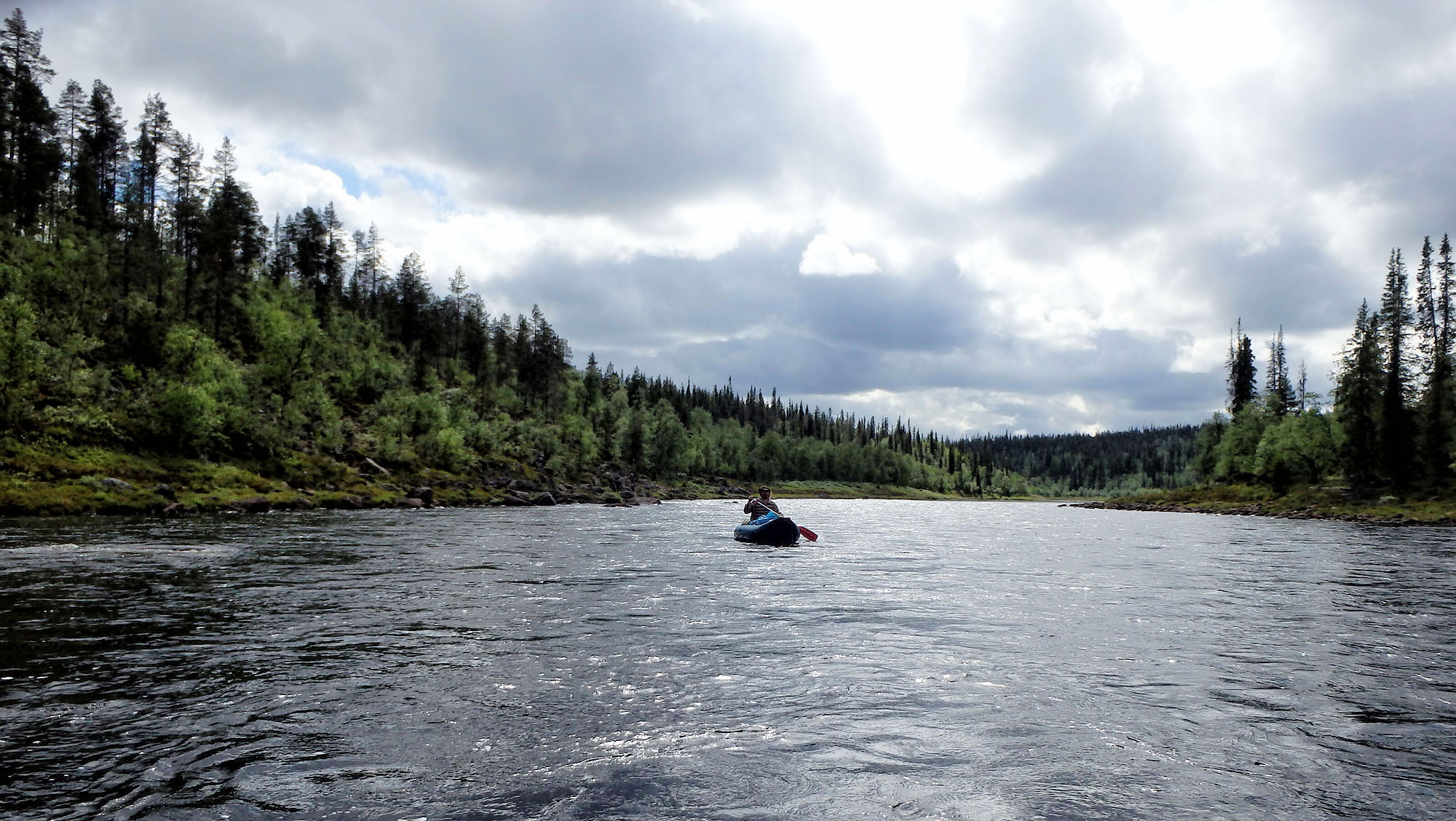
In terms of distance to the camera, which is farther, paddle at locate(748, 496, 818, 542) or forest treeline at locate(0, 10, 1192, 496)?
forest treeline at locate(0, 10, 1192, 496)

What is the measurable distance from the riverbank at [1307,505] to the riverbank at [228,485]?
79.1 m

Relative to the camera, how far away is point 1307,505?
289 ft

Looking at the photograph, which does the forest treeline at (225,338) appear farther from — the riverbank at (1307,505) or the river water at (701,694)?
the riverbank at (1307,505)

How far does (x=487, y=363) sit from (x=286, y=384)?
63291 mm

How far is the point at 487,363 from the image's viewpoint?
467ft

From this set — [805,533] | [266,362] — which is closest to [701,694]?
[805,533]

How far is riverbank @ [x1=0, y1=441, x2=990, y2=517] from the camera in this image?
45.9m

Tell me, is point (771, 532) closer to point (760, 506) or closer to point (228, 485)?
point (760, 506)

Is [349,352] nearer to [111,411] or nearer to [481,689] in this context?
[111,411]

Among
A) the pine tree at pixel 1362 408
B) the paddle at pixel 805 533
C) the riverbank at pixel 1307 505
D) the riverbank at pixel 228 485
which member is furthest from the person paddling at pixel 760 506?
the pine tree at pixel 1362 408

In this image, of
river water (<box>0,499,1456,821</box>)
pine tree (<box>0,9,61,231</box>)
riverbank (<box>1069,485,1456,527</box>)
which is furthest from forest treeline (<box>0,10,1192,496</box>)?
riverbank (<box>1069,485,1456,527</box>)

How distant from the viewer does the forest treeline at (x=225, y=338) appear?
194ft

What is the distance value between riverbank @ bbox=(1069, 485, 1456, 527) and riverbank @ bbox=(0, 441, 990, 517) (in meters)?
79.1

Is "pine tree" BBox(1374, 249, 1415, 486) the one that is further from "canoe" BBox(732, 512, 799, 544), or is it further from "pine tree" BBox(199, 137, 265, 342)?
"pine tree" BBox(199, 137, 265, 342)
